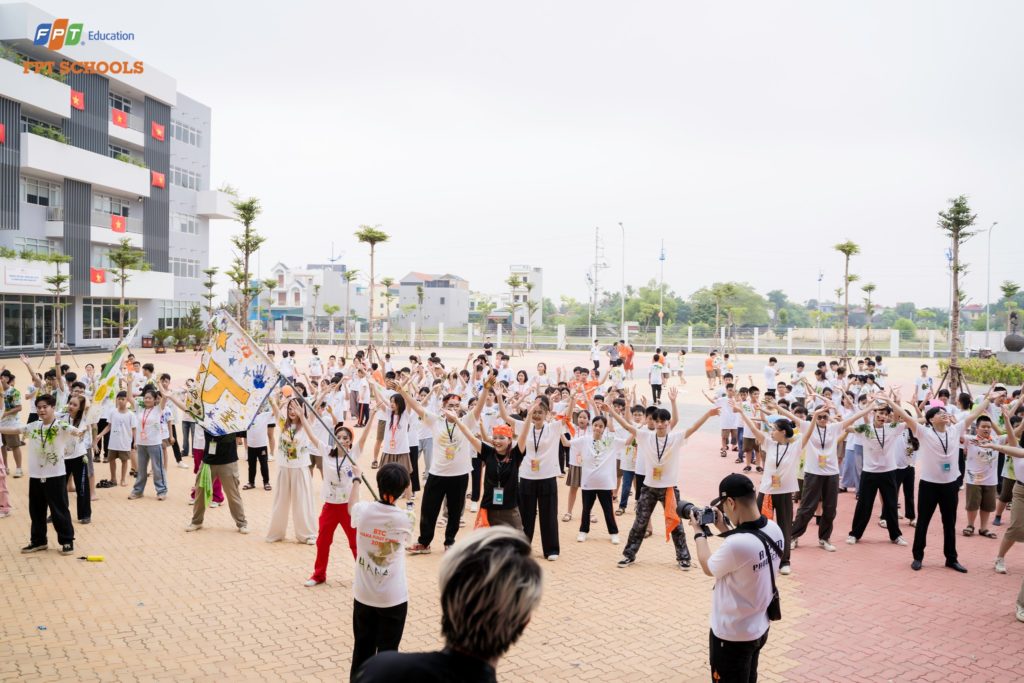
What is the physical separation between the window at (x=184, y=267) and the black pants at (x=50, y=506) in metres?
42.2

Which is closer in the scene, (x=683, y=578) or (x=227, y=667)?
(x=227, y=667)

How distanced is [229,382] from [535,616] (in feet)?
13.8

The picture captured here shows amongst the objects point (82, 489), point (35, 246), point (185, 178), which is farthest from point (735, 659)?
point (185, 178)

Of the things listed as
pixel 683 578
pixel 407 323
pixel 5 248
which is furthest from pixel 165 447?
pixel 407 323

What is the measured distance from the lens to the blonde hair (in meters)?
2.23

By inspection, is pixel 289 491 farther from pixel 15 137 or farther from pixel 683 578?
pixel 15 137

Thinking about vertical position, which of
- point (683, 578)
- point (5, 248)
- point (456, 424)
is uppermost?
point (5, 248)

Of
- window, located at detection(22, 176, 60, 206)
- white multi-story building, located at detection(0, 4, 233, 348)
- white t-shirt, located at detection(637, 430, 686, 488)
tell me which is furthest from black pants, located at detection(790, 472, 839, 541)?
window, located at detection(22, 176, 60, 206)

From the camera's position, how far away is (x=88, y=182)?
37531 millimetres

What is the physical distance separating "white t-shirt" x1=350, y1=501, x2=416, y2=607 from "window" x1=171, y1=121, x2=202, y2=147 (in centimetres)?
4994

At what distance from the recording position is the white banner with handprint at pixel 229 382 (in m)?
7.85

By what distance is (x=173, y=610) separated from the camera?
6.87 meters

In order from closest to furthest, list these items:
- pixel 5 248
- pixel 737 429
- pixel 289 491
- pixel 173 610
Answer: pixel 173 610 → pixel 289 491 → pixel 737 429 → pixel 5 248

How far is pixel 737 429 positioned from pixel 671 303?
68284mm
